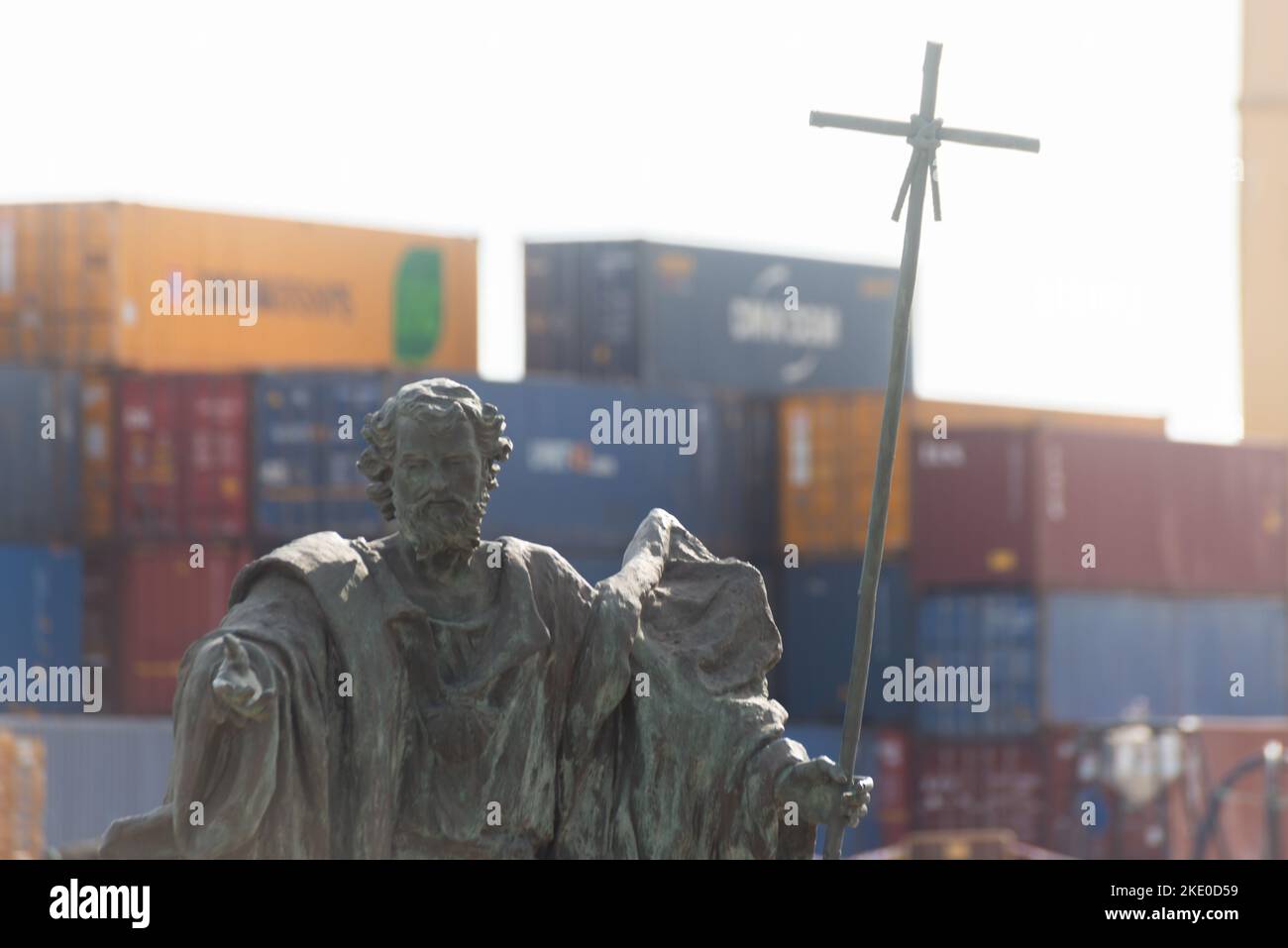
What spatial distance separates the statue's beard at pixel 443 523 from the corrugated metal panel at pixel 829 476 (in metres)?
25.5

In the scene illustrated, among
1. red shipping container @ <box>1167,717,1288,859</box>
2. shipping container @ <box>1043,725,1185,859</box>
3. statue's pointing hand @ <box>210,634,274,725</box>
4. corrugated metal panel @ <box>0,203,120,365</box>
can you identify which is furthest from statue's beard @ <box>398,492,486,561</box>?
shipping container @ <box>1043,725,1185,859</box>

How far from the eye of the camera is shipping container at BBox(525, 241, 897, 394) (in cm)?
3466

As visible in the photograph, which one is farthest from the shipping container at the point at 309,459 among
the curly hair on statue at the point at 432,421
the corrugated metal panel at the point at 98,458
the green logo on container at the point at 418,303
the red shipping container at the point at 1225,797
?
the curly hair on statue at the point at 432,421

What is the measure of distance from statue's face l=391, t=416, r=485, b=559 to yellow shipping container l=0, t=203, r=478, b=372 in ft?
76.0

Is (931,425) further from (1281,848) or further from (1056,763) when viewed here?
(1281,848)

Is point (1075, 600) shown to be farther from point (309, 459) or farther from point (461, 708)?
point (461, 708)

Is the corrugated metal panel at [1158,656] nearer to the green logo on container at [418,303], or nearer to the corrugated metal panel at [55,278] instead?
the green logo on container at [418,303]

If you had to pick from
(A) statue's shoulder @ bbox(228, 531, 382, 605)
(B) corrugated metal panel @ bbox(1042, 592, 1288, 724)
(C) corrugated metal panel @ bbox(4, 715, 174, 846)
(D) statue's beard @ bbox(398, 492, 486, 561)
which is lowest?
(C) corrugated metal panel @ bbox(4, 715, 174, 846)

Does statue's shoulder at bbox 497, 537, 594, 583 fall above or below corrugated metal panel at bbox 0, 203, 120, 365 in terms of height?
below

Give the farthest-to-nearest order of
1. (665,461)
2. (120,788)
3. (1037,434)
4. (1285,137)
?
(1285,137) < (1037,434) < (665,461) < (120,788)

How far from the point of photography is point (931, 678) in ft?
112

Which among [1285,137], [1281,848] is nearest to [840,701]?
[1281,848]

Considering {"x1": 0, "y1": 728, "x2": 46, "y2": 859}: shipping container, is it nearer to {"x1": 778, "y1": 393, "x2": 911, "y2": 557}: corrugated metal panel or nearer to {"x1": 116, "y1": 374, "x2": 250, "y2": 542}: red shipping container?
{"x1": 116, "y1": 374, "x2": 250, "y2": 542}: red shipping container
